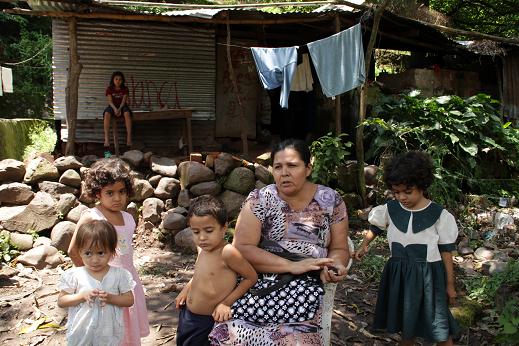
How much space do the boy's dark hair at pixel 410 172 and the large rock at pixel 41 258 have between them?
409 cm

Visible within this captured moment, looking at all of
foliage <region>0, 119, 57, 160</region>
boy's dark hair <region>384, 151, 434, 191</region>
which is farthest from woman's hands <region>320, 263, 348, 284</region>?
foliage <region>0, 119, 57, 160</region>

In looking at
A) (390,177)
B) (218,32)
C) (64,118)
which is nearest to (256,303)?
(390,177)

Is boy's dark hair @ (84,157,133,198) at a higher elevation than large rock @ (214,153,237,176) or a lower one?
higher

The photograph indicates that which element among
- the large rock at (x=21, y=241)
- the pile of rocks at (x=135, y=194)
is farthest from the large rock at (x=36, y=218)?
the large rock at (x=21, y=241)

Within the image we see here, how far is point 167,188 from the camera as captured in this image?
6.60 metres

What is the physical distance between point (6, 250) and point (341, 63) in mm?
4947

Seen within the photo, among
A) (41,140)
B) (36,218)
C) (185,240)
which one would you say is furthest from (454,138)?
(41,140)

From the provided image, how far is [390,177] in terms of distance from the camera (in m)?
2.97

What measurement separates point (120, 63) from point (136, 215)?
314cm

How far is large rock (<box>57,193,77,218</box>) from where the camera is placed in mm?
6064

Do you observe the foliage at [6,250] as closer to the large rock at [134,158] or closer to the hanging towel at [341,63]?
the large rock at [134,158]

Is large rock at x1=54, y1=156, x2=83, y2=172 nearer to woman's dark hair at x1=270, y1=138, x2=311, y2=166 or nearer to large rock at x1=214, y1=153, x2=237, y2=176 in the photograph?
large rock at x1=214, y1=153, x2=237, y2=176

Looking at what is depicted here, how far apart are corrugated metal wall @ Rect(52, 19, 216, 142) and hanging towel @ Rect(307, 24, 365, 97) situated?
2.79 metres

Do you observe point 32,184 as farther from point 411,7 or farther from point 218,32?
point 411,7
